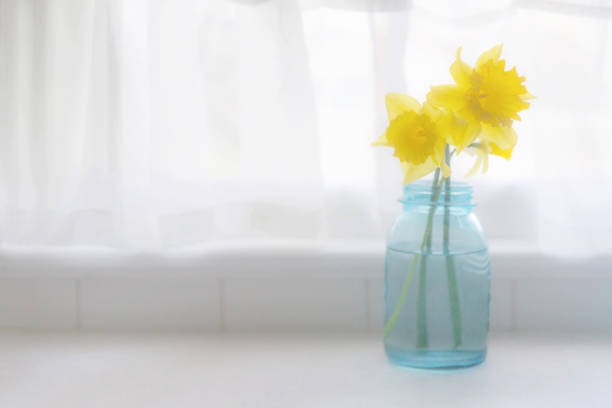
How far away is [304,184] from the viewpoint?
89cm

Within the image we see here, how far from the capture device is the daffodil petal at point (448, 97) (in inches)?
27.5

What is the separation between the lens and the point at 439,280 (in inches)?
30.3

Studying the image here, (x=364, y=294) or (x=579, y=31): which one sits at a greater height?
(x=579, y=31)

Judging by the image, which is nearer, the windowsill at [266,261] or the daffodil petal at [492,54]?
the daffodil petal at [492,54]

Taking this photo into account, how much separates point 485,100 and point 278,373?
0.46 m

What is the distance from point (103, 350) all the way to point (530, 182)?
2.42 ft

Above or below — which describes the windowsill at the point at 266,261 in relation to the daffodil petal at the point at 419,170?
below

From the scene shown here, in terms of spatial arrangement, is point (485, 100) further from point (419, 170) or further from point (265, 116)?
point (265, 116)

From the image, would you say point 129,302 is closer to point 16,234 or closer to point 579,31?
point 16,234

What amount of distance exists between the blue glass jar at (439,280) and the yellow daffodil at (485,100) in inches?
3.8

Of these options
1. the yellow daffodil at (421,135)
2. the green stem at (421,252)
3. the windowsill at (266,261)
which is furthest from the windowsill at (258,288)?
the yellow daffodil at (421,135)

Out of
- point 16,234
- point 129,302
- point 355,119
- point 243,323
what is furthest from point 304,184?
point 16,234

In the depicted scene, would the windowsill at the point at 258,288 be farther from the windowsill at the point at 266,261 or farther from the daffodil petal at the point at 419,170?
the daffodil petal at the point at 419,170

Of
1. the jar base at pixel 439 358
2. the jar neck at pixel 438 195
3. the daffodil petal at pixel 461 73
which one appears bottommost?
the jar base at pixel 439 358
